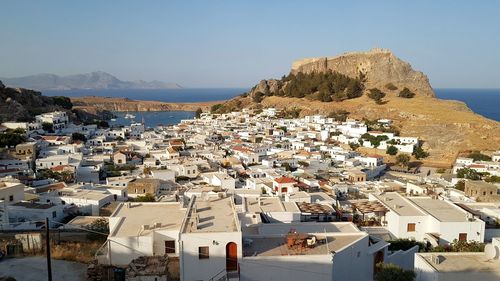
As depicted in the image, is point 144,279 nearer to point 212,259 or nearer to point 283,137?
point 212,259

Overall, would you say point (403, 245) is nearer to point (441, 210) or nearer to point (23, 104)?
point (441, 210)

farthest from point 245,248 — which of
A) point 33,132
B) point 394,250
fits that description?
point 33,132

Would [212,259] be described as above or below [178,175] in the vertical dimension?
above

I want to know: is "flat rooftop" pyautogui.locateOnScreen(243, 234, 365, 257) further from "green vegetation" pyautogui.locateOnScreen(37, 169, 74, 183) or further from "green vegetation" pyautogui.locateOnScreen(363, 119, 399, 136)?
"green vegetation" pyautogui.locateOnScreen(363, 119, 399, 136)

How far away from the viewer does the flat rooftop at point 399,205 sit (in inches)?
588

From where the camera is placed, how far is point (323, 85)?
74.0 m

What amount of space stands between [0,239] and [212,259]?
6.31 m

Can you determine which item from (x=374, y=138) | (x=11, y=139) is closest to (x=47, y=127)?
(x=11, y=139)

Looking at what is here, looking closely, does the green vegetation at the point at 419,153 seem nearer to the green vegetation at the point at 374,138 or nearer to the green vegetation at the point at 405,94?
the green vegetation at the point at 374,138

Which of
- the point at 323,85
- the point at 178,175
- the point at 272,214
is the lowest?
the point at 178,175

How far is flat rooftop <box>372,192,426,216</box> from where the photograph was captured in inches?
588

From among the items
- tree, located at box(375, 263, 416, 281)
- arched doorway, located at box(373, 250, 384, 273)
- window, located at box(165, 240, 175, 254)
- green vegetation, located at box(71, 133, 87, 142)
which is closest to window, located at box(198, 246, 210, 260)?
window, located at box(165, 240, 175, 254)

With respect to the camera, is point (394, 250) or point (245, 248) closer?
point (245, 248)

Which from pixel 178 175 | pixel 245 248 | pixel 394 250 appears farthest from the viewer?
pixel 178 175
